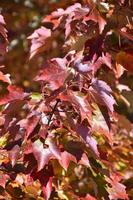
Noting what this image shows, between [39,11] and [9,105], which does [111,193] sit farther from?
[39,11]

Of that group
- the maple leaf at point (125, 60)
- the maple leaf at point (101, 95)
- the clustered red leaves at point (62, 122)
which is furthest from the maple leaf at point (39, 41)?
the maple leaf at point (101, 95)

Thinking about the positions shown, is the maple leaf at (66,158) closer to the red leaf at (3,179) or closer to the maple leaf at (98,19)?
the red leaf at (3,179)

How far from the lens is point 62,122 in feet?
4.67

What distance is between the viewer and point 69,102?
140 cm

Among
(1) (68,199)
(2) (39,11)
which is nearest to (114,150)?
(1) (68,199)

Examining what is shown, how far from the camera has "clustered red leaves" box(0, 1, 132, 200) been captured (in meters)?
1.37

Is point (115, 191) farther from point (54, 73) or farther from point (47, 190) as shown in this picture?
point (54, 73)

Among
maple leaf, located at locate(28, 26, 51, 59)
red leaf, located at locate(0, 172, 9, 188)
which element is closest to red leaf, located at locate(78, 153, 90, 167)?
red leaf, located at locate(0, 172, 9, 188)

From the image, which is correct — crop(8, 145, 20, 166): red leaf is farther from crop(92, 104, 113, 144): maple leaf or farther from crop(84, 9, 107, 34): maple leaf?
crop(84, 9, 107, 34): maple leaf

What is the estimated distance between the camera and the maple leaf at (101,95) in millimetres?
1401

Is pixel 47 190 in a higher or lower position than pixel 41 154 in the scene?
lower

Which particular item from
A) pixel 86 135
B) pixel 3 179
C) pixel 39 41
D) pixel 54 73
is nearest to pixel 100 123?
pixel 86 135

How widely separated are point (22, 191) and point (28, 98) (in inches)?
12.1

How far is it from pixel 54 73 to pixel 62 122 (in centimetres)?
14
